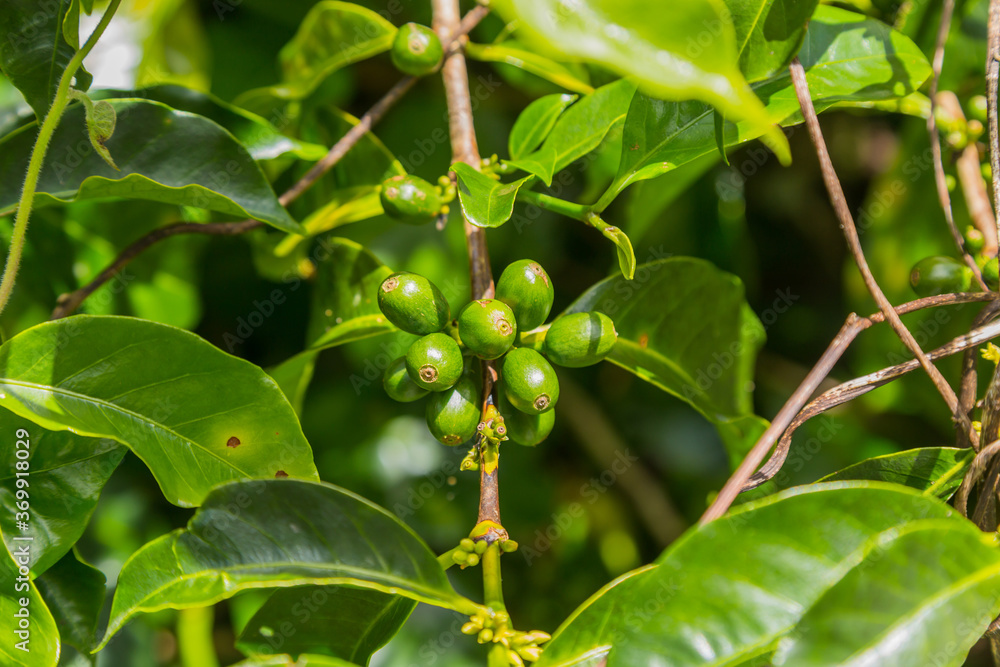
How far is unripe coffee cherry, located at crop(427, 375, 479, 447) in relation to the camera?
36.9 inches

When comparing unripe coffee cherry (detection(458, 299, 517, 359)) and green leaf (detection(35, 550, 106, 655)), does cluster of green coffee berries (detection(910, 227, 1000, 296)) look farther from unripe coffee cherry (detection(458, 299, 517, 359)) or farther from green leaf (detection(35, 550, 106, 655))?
green leaf (detection(35, 550, 106, 655))

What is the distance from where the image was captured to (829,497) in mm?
754

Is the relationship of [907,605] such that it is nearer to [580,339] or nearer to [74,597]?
[580,339]

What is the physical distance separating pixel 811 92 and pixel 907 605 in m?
0.72

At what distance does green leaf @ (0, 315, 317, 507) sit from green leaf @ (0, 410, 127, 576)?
0.32ft

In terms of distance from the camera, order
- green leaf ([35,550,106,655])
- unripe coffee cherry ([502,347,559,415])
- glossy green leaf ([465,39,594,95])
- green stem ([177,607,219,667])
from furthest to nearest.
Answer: green stem ([177,607,219,667]) < glossy green leaf ([465,39,594,95]) < green leaf ([35,550,106,655]) < unripe coffee cherry ([502,347,559,415])

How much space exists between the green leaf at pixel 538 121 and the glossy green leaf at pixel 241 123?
1.33 feet

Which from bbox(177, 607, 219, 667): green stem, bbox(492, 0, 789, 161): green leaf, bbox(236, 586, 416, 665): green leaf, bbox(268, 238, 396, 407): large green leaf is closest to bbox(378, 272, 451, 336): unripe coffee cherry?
bbox(268, 238, 396, 407): large green leaf

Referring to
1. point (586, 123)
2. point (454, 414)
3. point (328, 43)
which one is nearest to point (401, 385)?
point (454, 414)

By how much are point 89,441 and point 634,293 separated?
0.88 meters

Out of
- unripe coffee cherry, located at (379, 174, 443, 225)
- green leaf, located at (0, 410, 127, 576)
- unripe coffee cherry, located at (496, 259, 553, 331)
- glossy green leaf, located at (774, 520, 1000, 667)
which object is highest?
unripe coffee cherry, located at (379, 174, 443, 225)

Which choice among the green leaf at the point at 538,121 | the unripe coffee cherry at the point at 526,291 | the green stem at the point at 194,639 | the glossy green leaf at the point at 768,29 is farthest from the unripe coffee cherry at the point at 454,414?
the green stem at the point at 194,639

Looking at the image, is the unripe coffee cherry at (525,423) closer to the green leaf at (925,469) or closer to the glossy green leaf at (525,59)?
the green leaf at (925,469)

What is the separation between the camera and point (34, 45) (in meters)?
1.00
